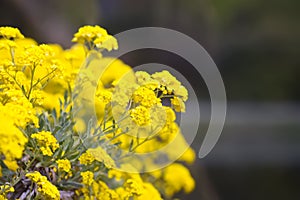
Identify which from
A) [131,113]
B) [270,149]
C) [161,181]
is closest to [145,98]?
[131,113]

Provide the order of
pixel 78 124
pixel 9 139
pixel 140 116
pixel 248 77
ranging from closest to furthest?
1. pixel 9 139
2. pixel 140 116
3. pixel 78 124
4. pixel 248 77

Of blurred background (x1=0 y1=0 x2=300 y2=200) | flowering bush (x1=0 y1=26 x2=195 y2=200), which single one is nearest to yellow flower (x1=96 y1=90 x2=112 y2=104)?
flowering bush (x1=0 y1=26 x2=195 y2=200)

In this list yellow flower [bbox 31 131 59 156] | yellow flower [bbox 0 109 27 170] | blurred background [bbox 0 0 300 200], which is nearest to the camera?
yellow flower [bbox 0 109 27 170]

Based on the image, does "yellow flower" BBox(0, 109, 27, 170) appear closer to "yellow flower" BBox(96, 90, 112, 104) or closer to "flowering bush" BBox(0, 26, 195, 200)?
"flowering bush" BBox(0, 26, 195, 200)

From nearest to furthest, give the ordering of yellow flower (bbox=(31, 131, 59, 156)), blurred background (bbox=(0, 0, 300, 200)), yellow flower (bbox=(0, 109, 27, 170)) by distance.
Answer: yellow flower (bbox=(0, 109, 27, 170)), yellow flower (bbox=(31, 131, 59, 156)), blurred background (bbox=(0, 0, 300, 200))

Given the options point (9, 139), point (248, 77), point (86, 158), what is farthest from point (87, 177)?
point (248, 77)

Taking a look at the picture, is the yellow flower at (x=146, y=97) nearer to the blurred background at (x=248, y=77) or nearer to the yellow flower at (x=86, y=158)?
the yellow flower at (x=86, y=158)

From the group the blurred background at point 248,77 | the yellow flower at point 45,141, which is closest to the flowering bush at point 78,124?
the yellow flower at point 45,141

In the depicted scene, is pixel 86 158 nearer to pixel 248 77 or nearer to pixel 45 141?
pixel 45 141

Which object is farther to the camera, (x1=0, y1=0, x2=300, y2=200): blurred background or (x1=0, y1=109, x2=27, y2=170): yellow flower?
(x1=0, y1=0, x2=300, y2=200): blurred background
